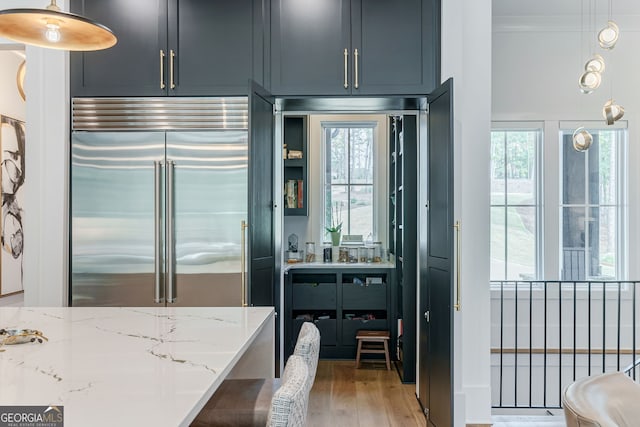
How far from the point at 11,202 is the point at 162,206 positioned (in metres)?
1.41

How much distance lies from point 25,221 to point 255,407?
2.53 meters

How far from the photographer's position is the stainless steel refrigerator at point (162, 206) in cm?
335

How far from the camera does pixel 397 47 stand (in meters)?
3.39

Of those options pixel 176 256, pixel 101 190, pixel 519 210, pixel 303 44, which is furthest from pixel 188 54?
pixel 519 210

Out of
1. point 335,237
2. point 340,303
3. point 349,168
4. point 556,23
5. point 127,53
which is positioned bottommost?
point 340,303

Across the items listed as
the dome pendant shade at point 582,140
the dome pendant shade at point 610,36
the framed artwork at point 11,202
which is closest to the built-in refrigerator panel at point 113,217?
the framed artwork at point 11,202

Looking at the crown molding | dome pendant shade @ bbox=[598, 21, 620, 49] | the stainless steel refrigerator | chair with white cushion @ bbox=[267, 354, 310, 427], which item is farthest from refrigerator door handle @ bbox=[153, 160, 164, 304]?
the crown molding

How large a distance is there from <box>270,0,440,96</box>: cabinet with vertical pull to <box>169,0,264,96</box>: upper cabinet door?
140 mm

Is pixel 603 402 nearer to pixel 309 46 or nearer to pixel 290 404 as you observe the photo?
pixel 290 404

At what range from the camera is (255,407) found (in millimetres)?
1659

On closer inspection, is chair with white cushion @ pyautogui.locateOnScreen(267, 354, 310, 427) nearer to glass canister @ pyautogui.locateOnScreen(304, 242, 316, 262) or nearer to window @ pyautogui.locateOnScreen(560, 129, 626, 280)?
glass canister @ pyautogui.locateOnScreen(304, 242, 316, 262)

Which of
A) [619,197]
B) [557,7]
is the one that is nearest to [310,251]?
[619,197]

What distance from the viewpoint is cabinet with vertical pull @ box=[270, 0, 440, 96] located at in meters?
3.39

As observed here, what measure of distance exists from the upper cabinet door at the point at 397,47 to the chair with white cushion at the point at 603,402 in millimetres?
2262
